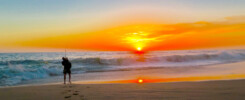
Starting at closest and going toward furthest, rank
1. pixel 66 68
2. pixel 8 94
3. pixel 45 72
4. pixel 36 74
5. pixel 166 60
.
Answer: pixel 8 94 → pixel 66 68 → pixel 36 74 → pixel 45 72 → pixel 166 60

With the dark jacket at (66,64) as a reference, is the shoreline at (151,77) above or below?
below

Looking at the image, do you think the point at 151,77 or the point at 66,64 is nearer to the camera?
the point at 66,64

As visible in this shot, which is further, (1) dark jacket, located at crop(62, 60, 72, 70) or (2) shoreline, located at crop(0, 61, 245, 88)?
(2) shoreline, located at crop(0, 61, 245, 88)

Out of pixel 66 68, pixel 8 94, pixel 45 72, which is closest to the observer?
pixel 8 94

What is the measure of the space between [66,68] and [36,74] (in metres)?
6.46

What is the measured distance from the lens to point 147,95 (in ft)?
24.1

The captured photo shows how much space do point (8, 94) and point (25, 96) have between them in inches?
38.4

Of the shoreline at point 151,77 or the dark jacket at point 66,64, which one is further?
the shoreline at point 151,77

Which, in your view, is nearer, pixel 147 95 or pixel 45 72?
pixel 147 95

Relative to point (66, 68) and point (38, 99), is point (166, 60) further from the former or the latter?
point (38, 99)

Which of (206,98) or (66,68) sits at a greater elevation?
(66,68)

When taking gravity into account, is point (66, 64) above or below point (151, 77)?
above

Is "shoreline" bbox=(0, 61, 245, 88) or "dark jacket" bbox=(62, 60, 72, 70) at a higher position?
"dark jacket" bbox=(62, 60, 72, 70)

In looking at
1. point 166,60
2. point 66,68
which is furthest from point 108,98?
point 166,60
